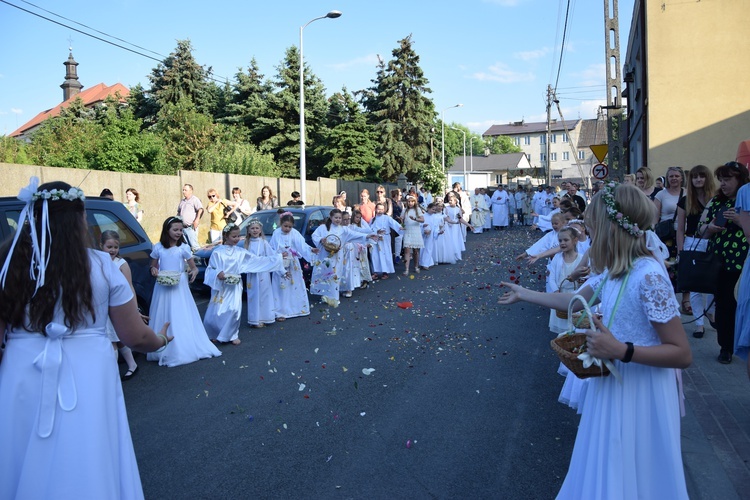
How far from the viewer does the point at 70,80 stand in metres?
91.1

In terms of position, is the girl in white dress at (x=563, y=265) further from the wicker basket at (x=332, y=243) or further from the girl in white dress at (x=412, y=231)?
the girl in white dress at (x=412, y=231)

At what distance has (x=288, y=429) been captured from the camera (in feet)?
17.4

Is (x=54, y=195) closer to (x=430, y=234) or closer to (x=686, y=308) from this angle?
(x=686, y=308)

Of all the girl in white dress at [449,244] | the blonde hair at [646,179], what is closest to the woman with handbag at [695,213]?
the blonde hair at [646,179]

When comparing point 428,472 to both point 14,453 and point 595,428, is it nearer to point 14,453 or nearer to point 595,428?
point 595,428

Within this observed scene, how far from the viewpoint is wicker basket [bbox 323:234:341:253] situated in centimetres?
1185

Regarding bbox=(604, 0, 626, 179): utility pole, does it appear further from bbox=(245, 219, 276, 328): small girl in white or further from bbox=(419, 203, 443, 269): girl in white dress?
bbox=(245, 219, 276, 328): small girl in white

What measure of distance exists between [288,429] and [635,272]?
3326mm

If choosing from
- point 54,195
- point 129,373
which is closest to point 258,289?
point 129,373

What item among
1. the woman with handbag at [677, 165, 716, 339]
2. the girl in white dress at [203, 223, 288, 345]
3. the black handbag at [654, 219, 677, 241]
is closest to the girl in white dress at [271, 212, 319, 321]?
the girl in white dress at [203, 223, 288, 345]

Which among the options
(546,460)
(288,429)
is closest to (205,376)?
(288,429)

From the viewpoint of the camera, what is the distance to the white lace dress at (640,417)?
292cm

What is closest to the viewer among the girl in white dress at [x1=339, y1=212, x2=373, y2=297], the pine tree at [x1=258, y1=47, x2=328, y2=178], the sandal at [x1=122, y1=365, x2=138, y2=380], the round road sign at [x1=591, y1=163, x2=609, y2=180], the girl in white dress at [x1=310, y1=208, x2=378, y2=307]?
the sandal at [x1=122, y1=365, x2=138, y2=380]

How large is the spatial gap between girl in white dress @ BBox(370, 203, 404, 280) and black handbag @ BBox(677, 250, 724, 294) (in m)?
9.16
